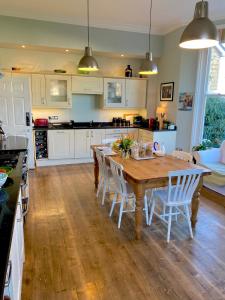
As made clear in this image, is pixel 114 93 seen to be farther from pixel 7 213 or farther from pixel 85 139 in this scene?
pixel 7 213

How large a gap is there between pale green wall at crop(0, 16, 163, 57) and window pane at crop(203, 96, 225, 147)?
Result: 1879 mm

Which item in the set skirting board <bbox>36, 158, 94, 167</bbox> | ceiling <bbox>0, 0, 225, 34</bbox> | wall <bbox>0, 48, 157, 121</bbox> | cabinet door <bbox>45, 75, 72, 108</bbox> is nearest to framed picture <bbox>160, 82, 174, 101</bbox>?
wall <bbox>0, 48, 157, 121</bbox>

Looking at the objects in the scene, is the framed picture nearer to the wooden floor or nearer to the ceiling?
the ceiling

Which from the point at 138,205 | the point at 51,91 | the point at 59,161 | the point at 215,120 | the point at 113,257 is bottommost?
the point at 113,257

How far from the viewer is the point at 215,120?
465 cm

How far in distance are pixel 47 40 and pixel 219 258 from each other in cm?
471

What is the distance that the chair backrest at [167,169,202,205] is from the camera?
243cm

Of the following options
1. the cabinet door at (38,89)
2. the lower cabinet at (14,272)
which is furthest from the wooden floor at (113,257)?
the cabinet door at (38,89)

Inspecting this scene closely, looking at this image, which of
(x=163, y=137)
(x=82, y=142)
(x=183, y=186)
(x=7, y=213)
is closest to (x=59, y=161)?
(x=82, y=142)

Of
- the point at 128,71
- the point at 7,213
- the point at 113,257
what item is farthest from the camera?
the point at 128,71

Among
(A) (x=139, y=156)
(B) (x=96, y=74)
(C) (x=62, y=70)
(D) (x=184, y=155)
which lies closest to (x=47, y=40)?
(C) (x=62, y=70)

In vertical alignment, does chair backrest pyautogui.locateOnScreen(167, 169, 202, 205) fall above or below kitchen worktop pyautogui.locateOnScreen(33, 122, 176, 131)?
below

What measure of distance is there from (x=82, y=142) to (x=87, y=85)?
1.36 m

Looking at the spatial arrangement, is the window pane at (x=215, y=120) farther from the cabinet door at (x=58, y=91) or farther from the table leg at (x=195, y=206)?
the cabinet door at (x=58, y=91)
